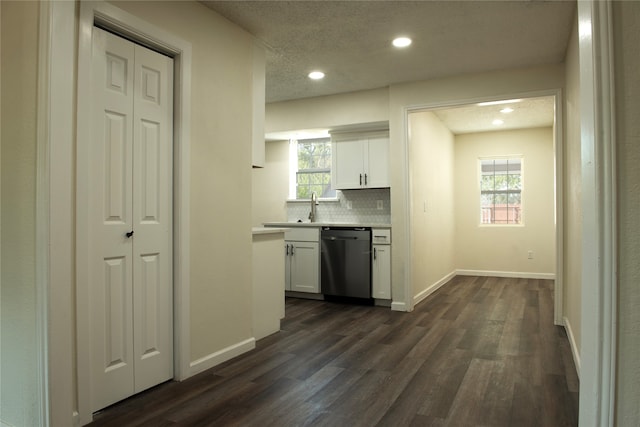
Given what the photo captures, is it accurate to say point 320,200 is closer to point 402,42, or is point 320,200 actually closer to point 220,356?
point 402,42

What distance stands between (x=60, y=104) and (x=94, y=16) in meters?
0.57

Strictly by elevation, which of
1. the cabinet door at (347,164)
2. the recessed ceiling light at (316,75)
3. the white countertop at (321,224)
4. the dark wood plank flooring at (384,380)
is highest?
the recessed ceiling light at (316,75)

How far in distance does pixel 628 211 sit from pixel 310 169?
5159mm

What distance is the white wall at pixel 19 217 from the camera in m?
1.83

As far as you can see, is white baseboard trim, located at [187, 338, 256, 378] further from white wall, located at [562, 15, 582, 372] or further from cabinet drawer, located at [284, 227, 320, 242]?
white wall, located at [562, 15, 582, 372]

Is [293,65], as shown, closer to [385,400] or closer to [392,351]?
[392,351]

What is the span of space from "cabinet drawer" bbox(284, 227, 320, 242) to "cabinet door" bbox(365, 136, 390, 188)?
0.87m

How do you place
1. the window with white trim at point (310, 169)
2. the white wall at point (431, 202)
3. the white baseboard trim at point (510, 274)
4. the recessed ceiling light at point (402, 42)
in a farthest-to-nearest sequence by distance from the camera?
the white baseboard trim at point (510, 274), the window with white trim at point (310, 169), the white wall at point (431, 202), the recessed ceiling light at point (402, 42)

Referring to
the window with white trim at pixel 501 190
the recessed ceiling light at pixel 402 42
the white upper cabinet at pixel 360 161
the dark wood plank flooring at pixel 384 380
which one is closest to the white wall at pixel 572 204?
the dark wood plank flooring at pixel 384 380

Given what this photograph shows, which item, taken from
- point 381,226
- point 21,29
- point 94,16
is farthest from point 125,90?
point 381,226

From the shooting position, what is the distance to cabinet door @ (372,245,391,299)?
15.4ft

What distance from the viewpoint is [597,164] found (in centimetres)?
105

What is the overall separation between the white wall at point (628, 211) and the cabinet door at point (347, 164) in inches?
165

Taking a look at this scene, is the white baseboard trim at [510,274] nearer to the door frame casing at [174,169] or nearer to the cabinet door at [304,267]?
the cabinet door at [304,267]
